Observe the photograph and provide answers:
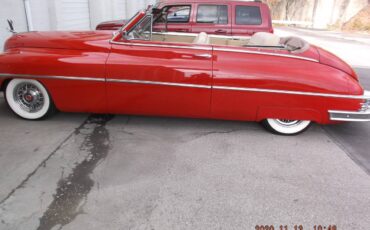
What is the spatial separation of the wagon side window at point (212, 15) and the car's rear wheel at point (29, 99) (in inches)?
143

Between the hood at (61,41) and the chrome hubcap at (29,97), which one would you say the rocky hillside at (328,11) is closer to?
the hood at (61,41)

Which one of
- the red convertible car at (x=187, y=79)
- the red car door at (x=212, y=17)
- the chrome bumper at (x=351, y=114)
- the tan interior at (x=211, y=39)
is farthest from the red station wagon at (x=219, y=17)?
the chrome bumper at (x=351, y=114)

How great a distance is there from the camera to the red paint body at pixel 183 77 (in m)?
3.52

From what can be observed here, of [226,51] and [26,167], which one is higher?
[226,51]

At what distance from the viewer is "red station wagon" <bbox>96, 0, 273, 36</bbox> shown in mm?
6332

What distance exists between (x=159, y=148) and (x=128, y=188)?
80 centimetres

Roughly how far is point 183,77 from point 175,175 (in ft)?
3.87

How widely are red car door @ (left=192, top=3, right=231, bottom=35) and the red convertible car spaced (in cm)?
268

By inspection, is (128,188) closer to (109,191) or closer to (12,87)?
(109,191)

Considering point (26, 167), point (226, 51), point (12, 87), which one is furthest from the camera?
point (12, 87)

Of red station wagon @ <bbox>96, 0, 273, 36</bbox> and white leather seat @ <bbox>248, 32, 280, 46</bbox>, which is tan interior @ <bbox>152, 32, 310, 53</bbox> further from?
red station wagon @ <bbox>96, 0, 273, 36</bbox>

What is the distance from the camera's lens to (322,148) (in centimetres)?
361

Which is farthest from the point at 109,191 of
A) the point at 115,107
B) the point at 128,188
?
the point at 115,107

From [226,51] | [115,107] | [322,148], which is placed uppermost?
[226,51]
